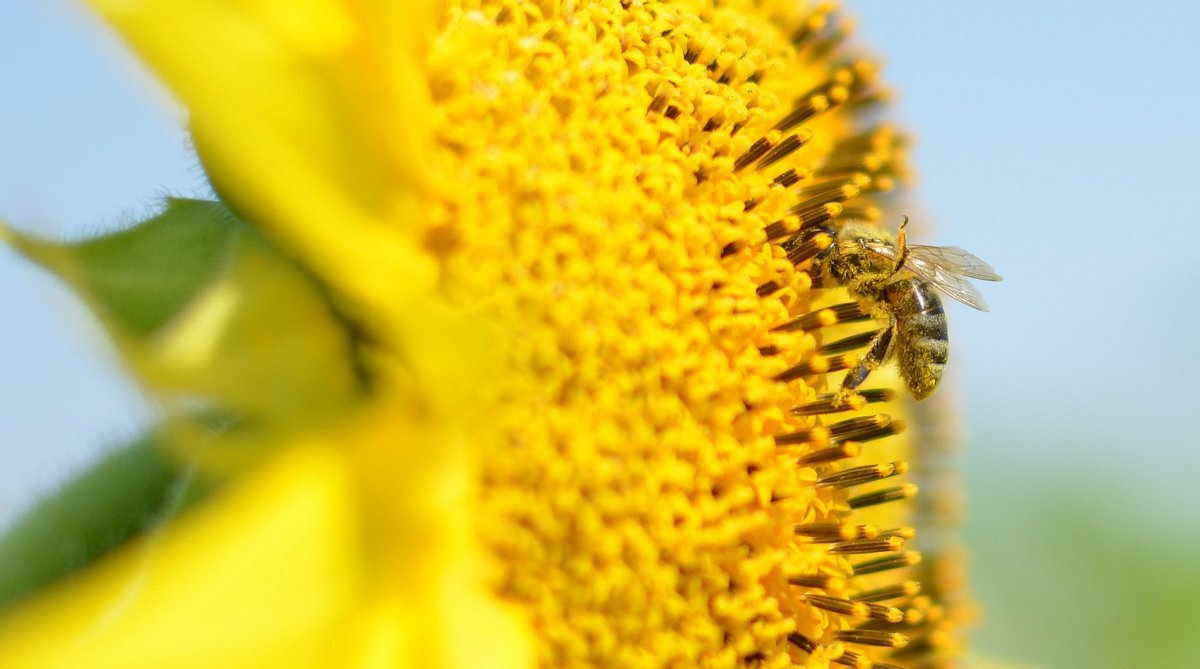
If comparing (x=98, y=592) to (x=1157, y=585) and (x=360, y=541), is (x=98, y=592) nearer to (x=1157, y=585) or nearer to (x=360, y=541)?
(x=360, y=541)

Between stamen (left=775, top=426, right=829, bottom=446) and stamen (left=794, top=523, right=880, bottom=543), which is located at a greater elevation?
stamen (left=775, top=426, right=829, bottom=446)

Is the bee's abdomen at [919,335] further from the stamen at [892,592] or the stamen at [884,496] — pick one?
the stamen at [892,592]

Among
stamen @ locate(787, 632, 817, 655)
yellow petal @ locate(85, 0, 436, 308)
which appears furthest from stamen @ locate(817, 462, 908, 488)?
yellow petal @ locate(85, 0, 436, 308)

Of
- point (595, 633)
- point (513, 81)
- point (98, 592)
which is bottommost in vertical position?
point (98, 592)

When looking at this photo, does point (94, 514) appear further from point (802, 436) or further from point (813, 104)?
point (813, 104)

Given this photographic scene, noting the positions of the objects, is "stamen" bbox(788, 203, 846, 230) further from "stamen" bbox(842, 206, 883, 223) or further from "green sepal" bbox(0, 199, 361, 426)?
"green sepal" bbox(0, 199, 361, 426)

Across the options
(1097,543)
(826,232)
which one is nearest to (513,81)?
(826,232)
